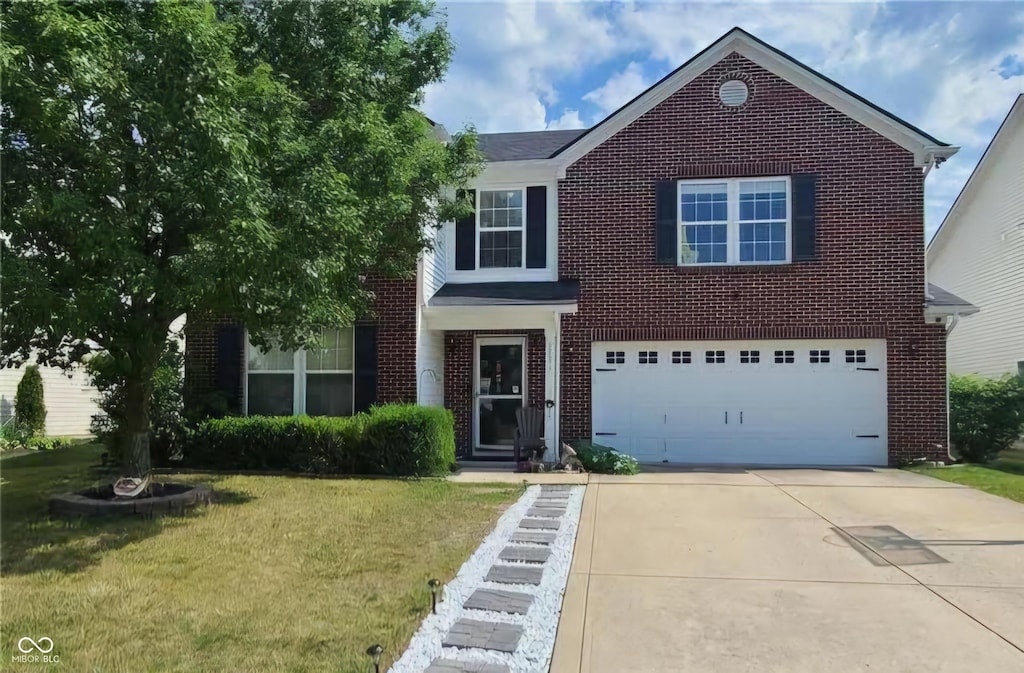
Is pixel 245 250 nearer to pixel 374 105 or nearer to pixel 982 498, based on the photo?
pixel 374 105

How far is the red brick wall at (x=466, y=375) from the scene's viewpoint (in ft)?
40.9

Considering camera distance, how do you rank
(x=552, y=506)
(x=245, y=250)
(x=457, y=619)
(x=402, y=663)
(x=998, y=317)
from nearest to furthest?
(x=402, y=663) < (x=457, y=619) < (x=245, y=250) < (x=552, y=506) < (x=998, y=317)

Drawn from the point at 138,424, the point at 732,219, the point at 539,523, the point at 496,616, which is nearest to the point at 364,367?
the point at 138,424

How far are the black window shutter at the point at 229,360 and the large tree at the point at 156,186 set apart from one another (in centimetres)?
397

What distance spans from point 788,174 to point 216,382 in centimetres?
1057

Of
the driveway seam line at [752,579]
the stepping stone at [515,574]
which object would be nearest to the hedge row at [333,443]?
the stepping stone at [515,574]

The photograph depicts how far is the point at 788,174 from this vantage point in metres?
12.1

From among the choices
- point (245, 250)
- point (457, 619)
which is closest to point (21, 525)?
point (245, 250)

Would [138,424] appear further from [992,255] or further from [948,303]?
[992,255]

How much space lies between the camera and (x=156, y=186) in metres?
6.24

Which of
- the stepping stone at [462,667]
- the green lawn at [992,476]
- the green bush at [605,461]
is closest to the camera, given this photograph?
the stepping stone at [462,667]

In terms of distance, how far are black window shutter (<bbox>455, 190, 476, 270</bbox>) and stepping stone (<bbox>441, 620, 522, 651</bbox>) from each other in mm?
9234

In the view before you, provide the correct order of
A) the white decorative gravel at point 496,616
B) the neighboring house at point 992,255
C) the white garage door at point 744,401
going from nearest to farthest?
the white decorative gravel at point 496,616 → the white garage door at point 744,401 → the neighboring house at point 992,255

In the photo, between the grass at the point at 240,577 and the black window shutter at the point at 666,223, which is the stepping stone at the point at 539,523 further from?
the black window shutter at the point at 666,223
